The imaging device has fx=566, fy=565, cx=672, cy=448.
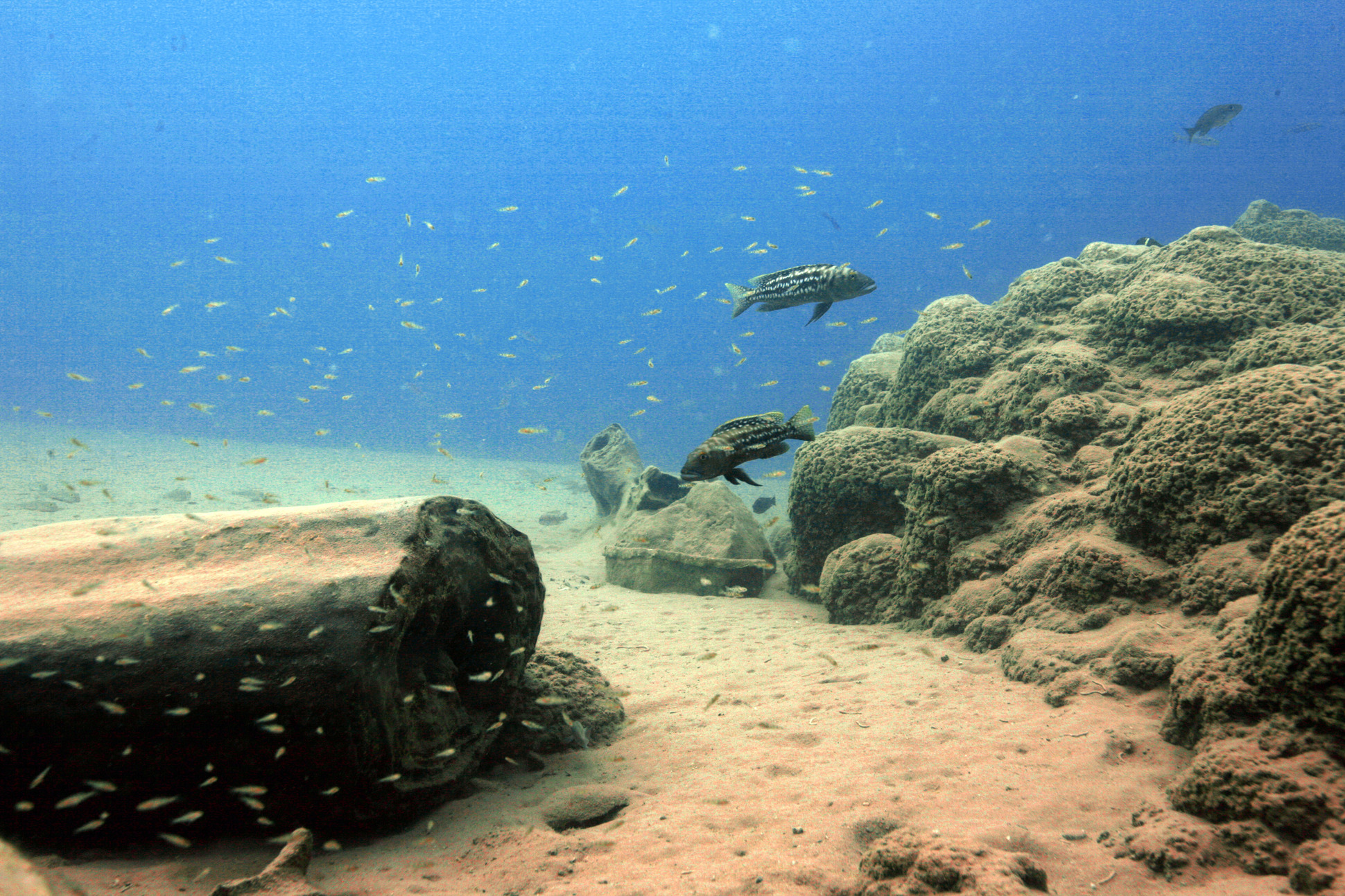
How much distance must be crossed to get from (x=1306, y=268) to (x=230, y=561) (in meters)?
9.76

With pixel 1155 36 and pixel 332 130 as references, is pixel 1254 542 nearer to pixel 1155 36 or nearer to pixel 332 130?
pixel 1155 36

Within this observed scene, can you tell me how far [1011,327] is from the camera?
769 centimetres

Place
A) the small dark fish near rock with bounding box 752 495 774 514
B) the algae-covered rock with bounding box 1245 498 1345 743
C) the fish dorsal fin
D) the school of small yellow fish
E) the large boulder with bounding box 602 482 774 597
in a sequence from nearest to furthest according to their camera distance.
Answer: the algae-covered rock with bounding box 1245 498 1345 743 < the fish dorsal fin < the large boulder with bounding box 602 482 774 597 < the small dark fish near rock with bounding box 752 495 774 514 < the school of small yellow fish

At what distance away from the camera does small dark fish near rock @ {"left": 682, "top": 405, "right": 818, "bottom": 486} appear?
3.88 m

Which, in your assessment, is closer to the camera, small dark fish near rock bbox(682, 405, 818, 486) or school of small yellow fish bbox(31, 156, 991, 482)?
small dark fish near rock bbox(682, 405, 818, 486)

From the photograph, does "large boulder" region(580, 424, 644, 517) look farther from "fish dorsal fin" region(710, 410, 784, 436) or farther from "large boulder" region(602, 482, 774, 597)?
"fish dorsal fin" region(710, 410, 784, 436)

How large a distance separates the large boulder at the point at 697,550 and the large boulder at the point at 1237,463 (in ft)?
16.5

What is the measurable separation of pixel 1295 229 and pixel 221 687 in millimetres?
20355

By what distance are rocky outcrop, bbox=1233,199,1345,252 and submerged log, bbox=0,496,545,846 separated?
1794 cm

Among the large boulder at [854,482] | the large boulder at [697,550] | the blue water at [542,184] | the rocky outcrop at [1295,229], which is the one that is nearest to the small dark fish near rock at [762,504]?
the large boulder at [697,550]

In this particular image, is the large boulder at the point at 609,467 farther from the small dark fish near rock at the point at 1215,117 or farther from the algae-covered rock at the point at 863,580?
the small dark fish near rock at the point at 1215,117

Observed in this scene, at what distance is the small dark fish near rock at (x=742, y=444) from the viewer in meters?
3.88

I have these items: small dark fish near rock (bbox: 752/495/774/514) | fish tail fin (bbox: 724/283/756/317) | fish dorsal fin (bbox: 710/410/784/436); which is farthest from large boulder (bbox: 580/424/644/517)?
fish dorsal fin (bbox: 710/410/784/436)

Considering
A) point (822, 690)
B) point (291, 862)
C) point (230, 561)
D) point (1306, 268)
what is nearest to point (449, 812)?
point (291, 862)
